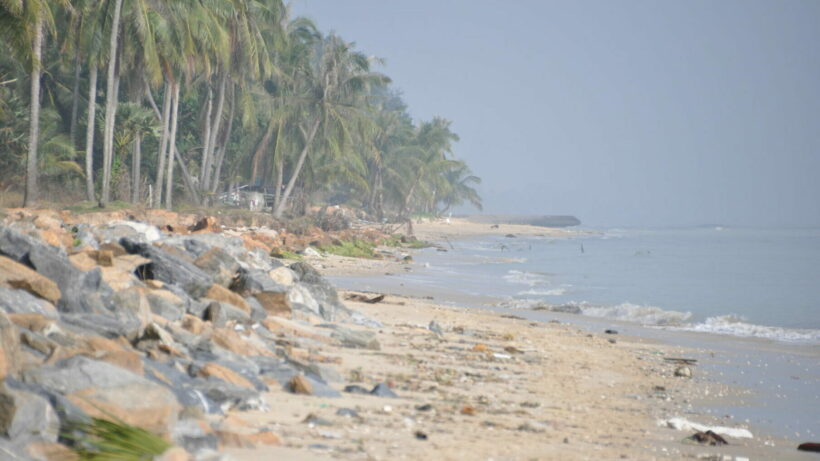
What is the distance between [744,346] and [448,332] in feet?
16.5

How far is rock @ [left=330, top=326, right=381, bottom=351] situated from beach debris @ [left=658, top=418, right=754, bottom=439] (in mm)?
3448

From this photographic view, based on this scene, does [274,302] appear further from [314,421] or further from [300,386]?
[314,421]

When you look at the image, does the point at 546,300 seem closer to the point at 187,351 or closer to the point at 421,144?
the point at 187,351

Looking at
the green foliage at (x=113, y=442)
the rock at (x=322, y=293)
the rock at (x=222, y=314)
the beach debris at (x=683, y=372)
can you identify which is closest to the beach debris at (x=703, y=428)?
the beach debris at (x=683, y=372)

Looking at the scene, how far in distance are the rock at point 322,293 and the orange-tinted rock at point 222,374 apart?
498 centimetres

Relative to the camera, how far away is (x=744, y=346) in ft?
45.2

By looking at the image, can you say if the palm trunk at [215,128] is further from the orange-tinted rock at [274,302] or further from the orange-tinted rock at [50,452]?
the orange-tinted rock at [50,452]

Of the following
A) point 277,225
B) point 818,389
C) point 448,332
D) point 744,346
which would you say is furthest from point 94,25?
point 818,389

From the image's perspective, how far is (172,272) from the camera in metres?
9.60

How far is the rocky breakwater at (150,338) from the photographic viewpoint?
4.61 meters

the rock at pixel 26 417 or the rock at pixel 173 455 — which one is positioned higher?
the rock at pixel 26 417

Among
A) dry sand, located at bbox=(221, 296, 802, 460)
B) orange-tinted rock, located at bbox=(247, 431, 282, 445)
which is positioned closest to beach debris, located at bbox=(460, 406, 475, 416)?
dry sand, located at bbox=(221, 296, 802, 460)

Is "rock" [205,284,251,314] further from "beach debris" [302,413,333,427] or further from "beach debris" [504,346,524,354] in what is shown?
"beach debris" [302,413,333,427]

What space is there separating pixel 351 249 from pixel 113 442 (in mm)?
26056
